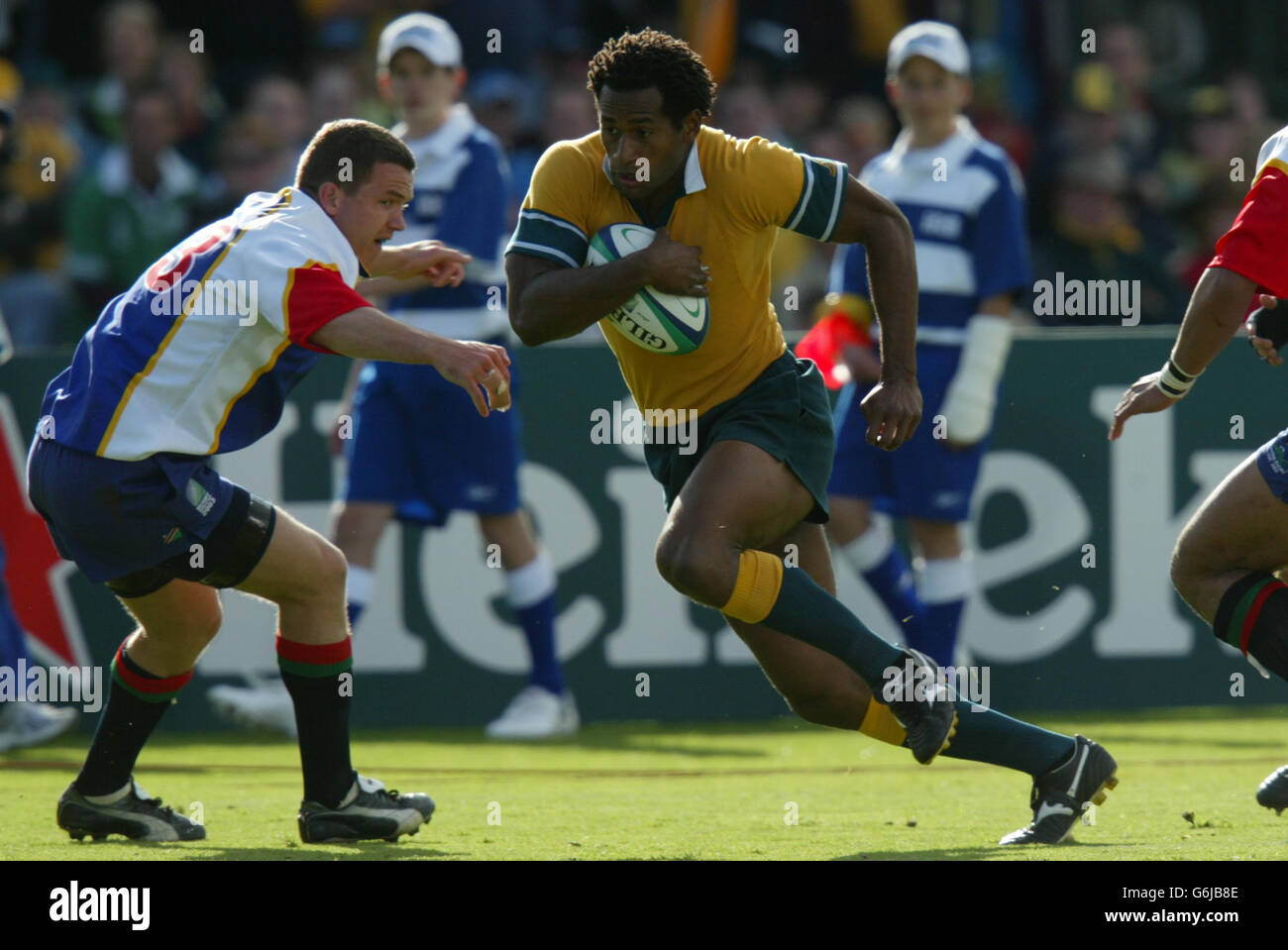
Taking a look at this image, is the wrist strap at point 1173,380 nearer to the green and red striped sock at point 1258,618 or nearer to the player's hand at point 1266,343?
the player's hand at point 1266,343

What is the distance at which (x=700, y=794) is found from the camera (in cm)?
630

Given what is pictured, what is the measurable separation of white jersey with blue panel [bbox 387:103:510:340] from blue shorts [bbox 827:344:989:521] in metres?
1.55

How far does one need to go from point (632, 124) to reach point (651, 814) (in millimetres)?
2149

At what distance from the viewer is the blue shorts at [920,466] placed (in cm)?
788

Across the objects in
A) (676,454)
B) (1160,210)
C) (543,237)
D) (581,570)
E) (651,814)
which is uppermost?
(1160,210)

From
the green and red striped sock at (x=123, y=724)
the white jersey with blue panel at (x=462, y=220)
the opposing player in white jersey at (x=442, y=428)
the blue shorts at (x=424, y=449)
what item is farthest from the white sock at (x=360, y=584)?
the green and red striped sock at (x=123, y=724)

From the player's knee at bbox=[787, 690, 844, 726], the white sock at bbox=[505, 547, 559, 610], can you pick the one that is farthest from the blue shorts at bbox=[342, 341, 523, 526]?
the player's knee at bbox=[787, 690, 844, 726]

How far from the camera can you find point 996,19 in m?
13.4

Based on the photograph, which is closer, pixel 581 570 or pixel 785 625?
pixel 785 625

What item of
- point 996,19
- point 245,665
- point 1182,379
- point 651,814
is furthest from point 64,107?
point 1182,379

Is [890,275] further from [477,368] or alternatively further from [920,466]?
[920,466]

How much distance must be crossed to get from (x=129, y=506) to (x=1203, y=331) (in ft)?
9.05
